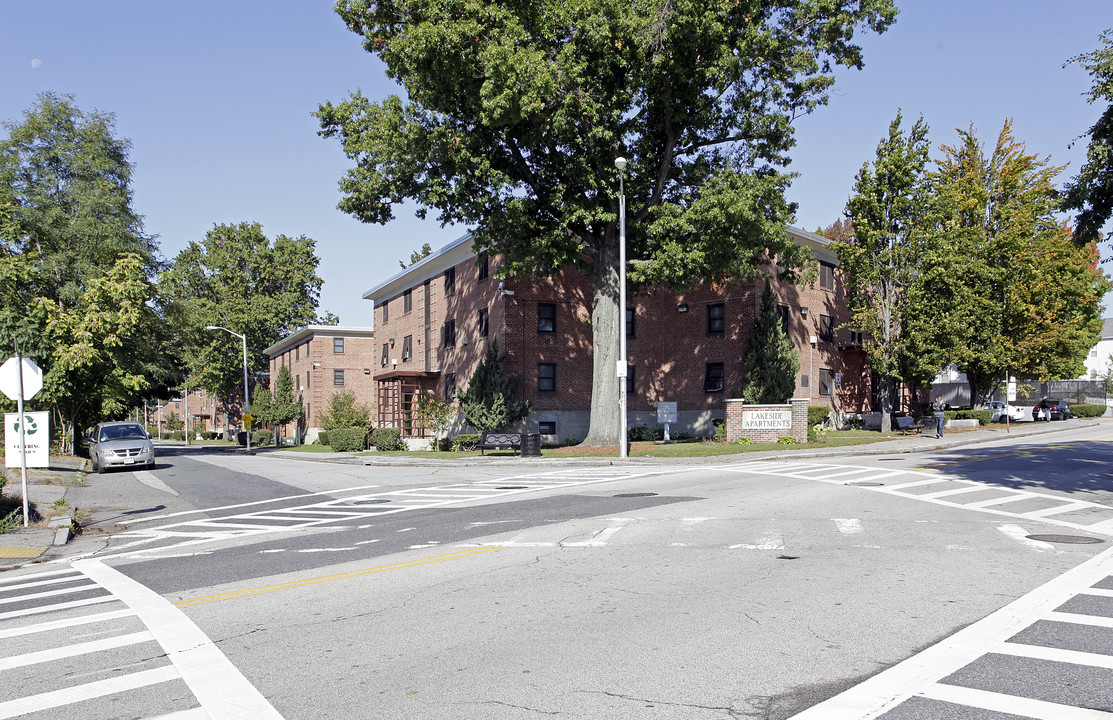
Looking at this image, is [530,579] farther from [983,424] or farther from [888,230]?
[983,424]

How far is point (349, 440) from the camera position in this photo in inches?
1565

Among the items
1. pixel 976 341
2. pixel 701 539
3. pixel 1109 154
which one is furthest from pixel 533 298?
pixel 701 539

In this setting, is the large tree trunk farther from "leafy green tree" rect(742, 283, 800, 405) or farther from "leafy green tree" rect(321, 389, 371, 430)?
"leafy green tree" rect(321, 389, 371, 430)

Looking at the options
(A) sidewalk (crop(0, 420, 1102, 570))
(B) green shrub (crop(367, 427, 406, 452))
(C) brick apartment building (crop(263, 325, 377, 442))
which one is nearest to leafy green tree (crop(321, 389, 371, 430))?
(B) green shrub (crop(367, 427, 406, 452))

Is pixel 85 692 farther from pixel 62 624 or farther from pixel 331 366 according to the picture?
pixel 331 366

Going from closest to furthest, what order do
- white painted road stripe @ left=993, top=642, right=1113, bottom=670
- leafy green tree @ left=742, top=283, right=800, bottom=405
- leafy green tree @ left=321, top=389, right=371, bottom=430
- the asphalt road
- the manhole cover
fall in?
the asphalt road, white painted road stripe @ left=993, top=642, right=1113, bottom=670, the manhole cover, leafy green tree @ left=742, top=283, right=800, bottom=405, leafy green tree @ left=321, top=389, right=371, bottom=430

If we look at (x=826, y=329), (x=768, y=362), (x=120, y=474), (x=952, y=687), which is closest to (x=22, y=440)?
(x=952, y=687)

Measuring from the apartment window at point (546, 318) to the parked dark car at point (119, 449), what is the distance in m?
17.8

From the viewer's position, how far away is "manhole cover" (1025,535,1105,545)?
9.71 meters

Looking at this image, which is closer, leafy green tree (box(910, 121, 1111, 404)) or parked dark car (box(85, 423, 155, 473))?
parked dark car (box(85, 423, 155, 473))

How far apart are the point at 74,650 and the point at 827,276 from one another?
139 ft

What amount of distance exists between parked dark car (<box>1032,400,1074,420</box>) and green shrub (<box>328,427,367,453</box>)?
4351cm

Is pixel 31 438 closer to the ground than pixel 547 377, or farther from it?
closer to the ground

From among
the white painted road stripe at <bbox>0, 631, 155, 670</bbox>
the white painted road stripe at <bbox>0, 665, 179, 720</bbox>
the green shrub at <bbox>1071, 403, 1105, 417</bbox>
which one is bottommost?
the green shrub at <bbox>1071, 403, 1105, 417</bbox>
